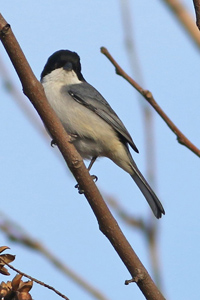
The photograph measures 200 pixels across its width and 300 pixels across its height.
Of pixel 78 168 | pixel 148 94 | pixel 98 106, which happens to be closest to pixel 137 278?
pixel 78 168

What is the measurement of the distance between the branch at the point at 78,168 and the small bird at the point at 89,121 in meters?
1.73

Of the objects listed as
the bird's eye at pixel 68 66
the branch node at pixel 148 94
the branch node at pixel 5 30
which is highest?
the bird's eye at pixel 68 66

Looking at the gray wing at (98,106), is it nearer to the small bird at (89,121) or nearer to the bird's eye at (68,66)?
the small bird at (89,121)

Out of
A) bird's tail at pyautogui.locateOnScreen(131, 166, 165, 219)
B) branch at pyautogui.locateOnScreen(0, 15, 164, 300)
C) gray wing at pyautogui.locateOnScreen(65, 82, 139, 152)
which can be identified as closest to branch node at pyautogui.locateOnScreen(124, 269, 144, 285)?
branch at pyautogui.locateOnScreen(0, 15, 164, 300)

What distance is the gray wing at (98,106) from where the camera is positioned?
16.4 feet

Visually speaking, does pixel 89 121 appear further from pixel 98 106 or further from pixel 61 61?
pixel 61 61

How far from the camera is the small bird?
4789mm

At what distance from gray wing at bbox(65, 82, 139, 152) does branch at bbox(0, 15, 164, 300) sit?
2.06m

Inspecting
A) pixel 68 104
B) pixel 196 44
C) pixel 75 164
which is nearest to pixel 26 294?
pixel 75 164

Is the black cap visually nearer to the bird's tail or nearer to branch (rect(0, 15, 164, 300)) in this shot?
the bird's tail

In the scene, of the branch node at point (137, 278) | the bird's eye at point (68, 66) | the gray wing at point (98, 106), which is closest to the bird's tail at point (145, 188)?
the gray wing at point (98, 106)

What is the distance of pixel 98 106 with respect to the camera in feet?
16.8

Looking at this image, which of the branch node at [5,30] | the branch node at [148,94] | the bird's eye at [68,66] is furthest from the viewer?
the bird's eye at [68,66]

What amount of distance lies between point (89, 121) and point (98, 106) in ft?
1.01
